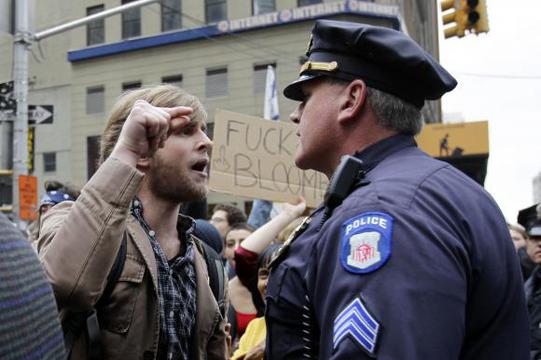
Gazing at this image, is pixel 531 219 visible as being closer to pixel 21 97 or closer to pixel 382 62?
pixel 382 62

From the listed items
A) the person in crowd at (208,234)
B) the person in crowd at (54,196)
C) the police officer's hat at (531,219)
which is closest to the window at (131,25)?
the person in crowd at (54,196)

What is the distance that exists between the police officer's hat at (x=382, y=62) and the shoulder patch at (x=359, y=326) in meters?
0.76

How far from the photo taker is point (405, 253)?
1.56 m

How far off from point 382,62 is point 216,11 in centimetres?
3046

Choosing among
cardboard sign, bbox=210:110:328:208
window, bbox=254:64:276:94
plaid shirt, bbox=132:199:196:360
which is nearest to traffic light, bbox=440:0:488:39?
cardboard sign, bbox=210:110:328:208

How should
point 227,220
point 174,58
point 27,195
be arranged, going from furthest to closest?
point 174,58
point 27,195
point 227,220

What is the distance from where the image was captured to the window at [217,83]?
30547 millimetres

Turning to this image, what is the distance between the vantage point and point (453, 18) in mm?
11180

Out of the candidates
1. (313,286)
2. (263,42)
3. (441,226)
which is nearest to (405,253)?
(441,226)

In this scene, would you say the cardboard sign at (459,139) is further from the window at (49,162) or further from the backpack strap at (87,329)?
the window at (49,162)

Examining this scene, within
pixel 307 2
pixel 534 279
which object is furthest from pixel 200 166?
pixel 307 2

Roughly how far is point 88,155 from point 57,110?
3112mm

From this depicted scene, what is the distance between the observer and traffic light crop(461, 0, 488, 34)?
10.9 metres

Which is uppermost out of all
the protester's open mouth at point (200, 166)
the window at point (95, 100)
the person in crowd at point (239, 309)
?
the window at point (95, 100)
